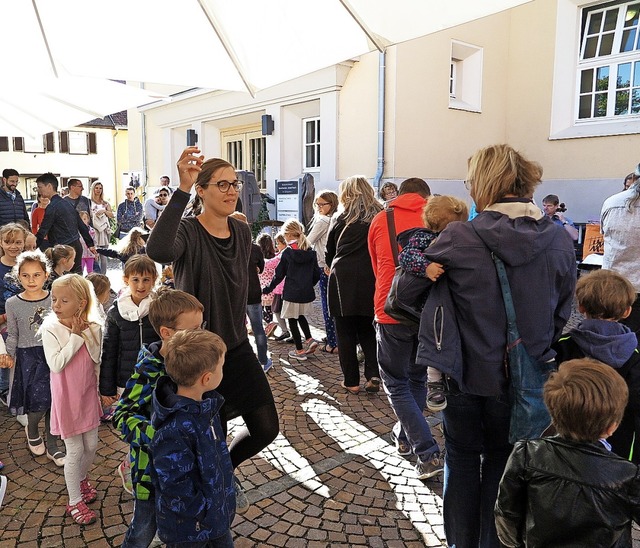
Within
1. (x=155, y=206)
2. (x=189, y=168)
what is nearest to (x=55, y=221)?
(x=155, y=206)

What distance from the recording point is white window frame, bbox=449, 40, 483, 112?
1261 cm

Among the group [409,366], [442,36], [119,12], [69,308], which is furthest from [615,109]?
[69,308]

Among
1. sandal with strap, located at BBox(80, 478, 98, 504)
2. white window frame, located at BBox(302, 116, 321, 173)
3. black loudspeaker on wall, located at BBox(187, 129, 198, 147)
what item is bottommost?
sandal with strap, located at BBox(80, 478, 98, 504)

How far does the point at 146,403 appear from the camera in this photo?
236cm

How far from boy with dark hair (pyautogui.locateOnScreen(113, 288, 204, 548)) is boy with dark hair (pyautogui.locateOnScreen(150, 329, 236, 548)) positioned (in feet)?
0.29

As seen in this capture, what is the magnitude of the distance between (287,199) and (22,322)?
951 cm

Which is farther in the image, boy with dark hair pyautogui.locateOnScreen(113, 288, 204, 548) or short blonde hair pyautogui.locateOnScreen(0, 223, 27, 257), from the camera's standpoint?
short blonde hair pyautogui.locateOnScreen(0, 223, 27, 257)

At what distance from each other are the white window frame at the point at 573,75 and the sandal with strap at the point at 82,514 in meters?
11.4

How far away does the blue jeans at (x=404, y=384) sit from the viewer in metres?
3.65

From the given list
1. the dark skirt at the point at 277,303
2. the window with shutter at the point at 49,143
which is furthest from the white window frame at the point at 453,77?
the window with shutter at the point at 49,143

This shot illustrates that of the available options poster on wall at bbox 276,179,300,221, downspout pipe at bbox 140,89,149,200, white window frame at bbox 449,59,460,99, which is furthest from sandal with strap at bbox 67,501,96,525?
downspout pipe at bbox 140,89,149,200

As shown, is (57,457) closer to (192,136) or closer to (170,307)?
(170,307)

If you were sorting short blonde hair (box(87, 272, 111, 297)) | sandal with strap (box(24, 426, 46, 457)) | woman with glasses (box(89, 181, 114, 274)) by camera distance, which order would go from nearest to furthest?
sandal with strap (box(24, 426, 46, 457)) → short blonde hair (box(87, 272, 111, 297)) → woman with glasses (box(89, 181, 114, 274))

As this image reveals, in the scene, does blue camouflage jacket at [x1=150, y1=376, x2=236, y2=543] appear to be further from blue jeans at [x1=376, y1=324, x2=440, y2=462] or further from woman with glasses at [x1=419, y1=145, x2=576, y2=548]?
blue jeans at [x1=376, y1=324, x2=440, y2=462]
